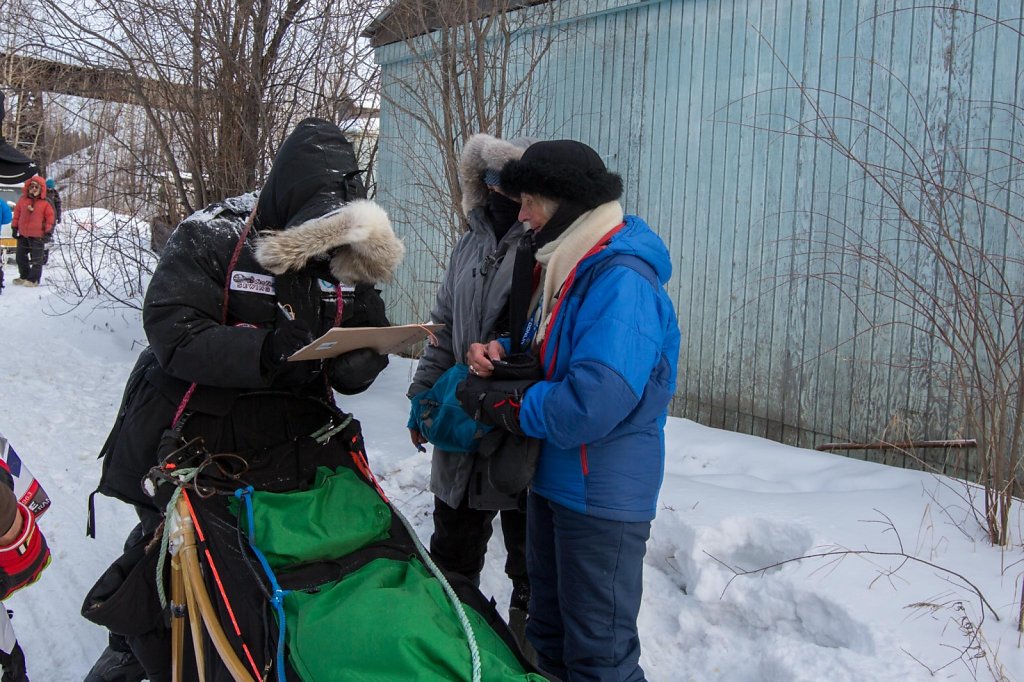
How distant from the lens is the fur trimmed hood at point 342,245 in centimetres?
235

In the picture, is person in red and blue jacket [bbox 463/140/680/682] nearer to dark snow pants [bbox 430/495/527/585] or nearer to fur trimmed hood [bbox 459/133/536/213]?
fur trimmed hood [bbox 459/133/536/213]

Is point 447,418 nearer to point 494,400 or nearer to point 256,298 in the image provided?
point 494,400

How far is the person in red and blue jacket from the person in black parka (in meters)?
0.48

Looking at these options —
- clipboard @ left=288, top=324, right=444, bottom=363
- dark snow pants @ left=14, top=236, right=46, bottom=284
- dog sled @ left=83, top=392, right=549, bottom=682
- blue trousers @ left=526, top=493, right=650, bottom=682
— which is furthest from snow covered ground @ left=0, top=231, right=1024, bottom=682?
dark snow pants @ left=14, top=236, right=46, bottom=284

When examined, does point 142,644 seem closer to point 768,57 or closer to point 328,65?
point 768,57

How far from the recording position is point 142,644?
234 cm

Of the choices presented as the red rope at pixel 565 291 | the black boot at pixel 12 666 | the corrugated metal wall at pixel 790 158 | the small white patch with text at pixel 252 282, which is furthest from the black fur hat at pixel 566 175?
the corrugated metal wall at pixel 790 158

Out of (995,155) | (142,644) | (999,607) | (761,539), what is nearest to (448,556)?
(142,644)

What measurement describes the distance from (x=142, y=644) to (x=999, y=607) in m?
2.97

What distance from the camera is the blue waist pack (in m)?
2.70

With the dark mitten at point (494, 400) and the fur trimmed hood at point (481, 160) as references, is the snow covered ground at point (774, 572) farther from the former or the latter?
the fur trimmed hood at point (481, 160)

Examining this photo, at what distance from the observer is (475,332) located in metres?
3.04

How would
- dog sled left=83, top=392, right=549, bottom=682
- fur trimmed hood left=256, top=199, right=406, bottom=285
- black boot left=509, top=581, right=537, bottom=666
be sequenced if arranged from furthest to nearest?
1. black boot left=509, top=581, right=537, bottom=666
2. fur trimmed hood left=256, top=199, right=406, bottom=285
3. dog sled left=83, top=392, right=549, bottom=682

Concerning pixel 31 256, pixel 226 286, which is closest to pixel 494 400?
pixel 226 286
